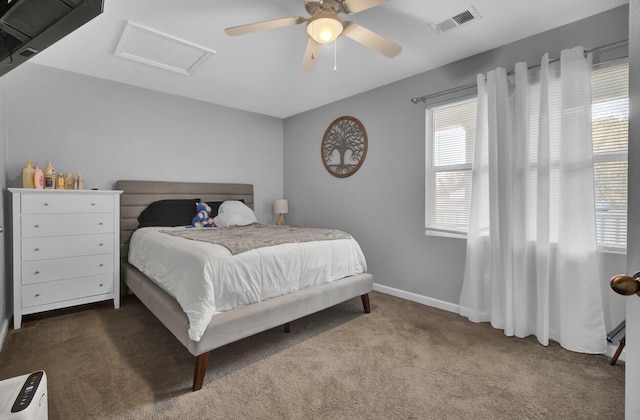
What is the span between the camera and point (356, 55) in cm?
282

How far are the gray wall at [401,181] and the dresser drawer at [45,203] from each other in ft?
9.21

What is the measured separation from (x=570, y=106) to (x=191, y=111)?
394 centimetres

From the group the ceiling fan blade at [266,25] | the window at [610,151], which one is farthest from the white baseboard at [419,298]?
the ceiling fan blade at [266,25]

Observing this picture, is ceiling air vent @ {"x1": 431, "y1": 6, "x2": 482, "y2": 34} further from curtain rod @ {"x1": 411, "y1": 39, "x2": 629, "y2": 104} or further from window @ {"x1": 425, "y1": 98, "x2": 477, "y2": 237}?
window @ {"x1": 425, "y1": 98, "x2": 477, "y2": 237}

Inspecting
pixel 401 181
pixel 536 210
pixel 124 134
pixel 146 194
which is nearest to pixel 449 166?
pixel 401 181

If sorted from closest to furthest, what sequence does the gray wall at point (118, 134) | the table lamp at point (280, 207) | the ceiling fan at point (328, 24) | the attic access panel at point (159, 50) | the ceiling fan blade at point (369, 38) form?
1. the ceiling fan at point (328, 24)
2. the ceiling fan blade at point (369, 38)
3. the attic access panel at point (159, 50)
4. the gray wall at point (118, 134)
5. the table lamp at point (280, 207)

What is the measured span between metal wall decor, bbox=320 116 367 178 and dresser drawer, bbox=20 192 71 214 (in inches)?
113

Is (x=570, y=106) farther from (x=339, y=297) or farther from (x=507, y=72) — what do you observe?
(x=339, y=297)

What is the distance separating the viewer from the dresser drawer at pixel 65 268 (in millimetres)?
2605

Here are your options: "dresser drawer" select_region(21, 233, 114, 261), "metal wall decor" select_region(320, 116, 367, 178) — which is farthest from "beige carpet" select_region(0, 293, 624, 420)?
"metal wall decor" select_region(320, 116, 367, 178)

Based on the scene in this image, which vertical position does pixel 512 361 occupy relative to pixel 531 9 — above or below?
below

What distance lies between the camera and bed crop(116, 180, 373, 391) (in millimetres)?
1818

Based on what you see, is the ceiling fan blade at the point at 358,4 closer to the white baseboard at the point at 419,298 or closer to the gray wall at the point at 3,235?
the white baseboard at the point at 419,298

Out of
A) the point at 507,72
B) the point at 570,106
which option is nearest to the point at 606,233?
the point at 570,106
